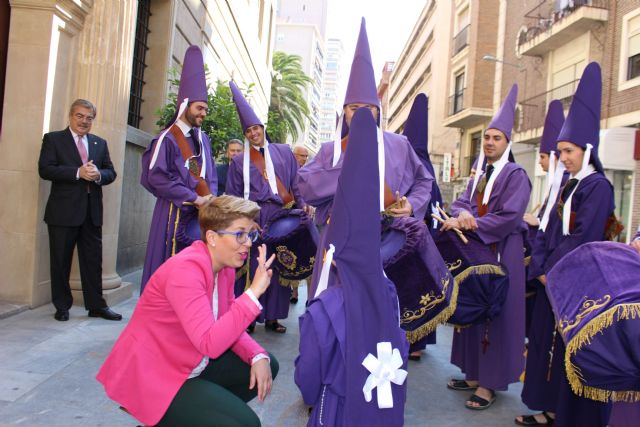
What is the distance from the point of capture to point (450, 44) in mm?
36719

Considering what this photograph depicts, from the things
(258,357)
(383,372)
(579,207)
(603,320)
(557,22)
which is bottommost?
(258,357)

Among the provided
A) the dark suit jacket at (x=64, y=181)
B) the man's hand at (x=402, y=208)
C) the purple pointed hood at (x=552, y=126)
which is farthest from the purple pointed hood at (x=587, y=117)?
the dark suit jacket at (x=64, y=181)

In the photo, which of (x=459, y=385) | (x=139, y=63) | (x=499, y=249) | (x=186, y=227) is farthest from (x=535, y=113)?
(x=186, y=227)

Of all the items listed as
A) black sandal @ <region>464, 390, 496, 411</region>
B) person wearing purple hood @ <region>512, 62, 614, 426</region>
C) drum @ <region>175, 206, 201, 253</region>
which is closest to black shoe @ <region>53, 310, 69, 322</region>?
drum @ <region>175, 206, 201, 253</region>

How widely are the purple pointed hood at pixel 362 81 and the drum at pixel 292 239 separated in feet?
6.53

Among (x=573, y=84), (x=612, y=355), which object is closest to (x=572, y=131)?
(x=612, y=355)

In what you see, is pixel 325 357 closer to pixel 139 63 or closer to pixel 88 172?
pixel 88 172

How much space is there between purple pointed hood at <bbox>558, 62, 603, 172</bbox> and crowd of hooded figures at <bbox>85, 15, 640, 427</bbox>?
0.01 metres

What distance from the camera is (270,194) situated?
6.00m

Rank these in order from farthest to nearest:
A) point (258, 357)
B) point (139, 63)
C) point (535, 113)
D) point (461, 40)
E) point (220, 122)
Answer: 1. point (461, 40)
2. point (535, 113)
3. point (139, 63)
4. point (220, 122)
5. point (258, 357)

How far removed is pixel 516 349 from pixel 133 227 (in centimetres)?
611

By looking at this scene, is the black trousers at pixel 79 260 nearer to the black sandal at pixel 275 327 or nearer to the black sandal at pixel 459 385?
the black sandal at pixel 275 327

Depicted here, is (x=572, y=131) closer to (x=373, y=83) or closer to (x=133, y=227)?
(x=373, y=83)

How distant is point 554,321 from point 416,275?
127cm
